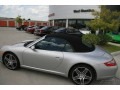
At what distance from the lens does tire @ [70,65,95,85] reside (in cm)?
464

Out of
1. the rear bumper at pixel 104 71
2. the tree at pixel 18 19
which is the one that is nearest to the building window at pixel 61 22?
the tree at pixel 18 19

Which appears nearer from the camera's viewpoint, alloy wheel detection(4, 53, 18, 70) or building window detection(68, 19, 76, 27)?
alloy wheel detection(4, 53, 18, 70)

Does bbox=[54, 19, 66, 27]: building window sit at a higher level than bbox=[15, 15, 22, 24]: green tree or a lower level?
lower

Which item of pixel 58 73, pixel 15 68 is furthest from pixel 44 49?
pixel 15 68

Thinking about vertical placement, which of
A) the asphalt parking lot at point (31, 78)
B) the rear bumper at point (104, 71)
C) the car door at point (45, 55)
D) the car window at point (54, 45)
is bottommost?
the asphalt parking lot at point (31, 78)

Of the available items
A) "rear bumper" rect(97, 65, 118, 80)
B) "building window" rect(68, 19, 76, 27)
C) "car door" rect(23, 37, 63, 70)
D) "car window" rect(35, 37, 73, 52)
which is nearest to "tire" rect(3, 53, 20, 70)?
"car door" rect(23, 37, 63, 70)

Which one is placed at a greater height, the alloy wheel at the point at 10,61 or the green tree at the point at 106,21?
the green tree at the point at 106,21

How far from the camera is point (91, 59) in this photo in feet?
15.1

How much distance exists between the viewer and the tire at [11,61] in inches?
215

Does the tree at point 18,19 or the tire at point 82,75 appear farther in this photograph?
the tree at point 18,19

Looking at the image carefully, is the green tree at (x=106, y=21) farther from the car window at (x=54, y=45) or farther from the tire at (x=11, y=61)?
the tire at (x=11, y=61)

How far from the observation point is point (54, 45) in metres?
5.12

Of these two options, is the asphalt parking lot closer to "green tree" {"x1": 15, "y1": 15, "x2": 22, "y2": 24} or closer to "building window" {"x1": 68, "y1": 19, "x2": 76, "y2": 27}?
"building window" {"x1": 68, "y1": 19, "x2": 76, "y2": 27}

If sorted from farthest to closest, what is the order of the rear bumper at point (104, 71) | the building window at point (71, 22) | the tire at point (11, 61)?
the building window at point (71, 22)
the tire at point (11, 61)
the rear bumper at point (104, 71)
